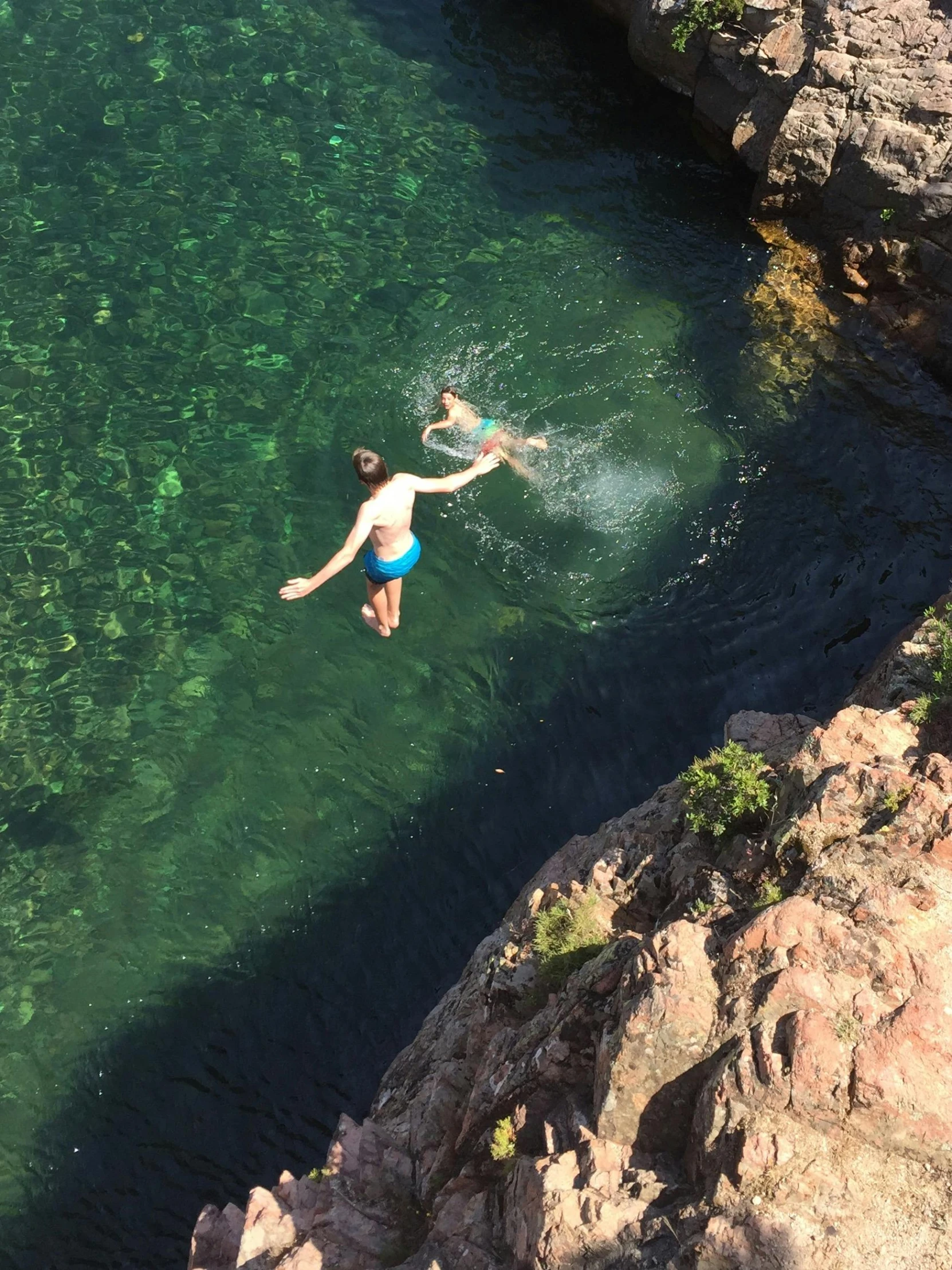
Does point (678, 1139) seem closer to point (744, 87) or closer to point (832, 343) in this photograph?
point (832, 343)

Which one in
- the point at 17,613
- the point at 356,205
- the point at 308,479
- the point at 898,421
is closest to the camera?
the point at 17,613

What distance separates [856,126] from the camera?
562 inches

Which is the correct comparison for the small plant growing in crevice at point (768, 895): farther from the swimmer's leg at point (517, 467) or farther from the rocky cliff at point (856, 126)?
the rocky cliff at point (856, 126)

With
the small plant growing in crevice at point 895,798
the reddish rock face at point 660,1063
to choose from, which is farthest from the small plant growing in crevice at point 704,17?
the reddish rock face at point 660,1063

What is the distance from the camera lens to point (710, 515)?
40.0ft

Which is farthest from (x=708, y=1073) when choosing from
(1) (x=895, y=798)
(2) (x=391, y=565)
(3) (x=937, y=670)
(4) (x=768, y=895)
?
(2) (x=391, y=565)

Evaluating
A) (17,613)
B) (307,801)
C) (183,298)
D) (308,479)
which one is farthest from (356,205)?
(307,801)

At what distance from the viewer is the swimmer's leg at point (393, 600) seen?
392 inches

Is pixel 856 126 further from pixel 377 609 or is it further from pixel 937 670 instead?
pixel 937 670

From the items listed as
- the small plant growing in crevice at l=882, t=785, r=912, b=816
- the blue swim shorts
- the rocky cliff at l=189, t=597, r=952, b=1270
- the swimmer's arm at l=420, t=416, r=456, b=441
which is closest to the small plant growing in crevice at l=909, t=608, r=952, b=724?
the rocky cliff at l=189, t=597, r=952, b=1270

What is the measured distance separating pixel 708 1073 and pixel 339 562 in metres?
4.28

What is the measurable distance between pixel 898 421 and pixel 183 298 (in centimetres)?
923

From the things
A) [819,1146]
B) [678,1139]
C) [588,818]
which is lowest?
[588,818]

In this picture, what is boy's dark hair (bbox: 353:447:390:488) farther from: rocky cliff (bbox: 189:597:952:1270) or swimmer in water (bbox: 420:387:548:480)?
rocky cliff (bbox: 189:597:952:1270)
